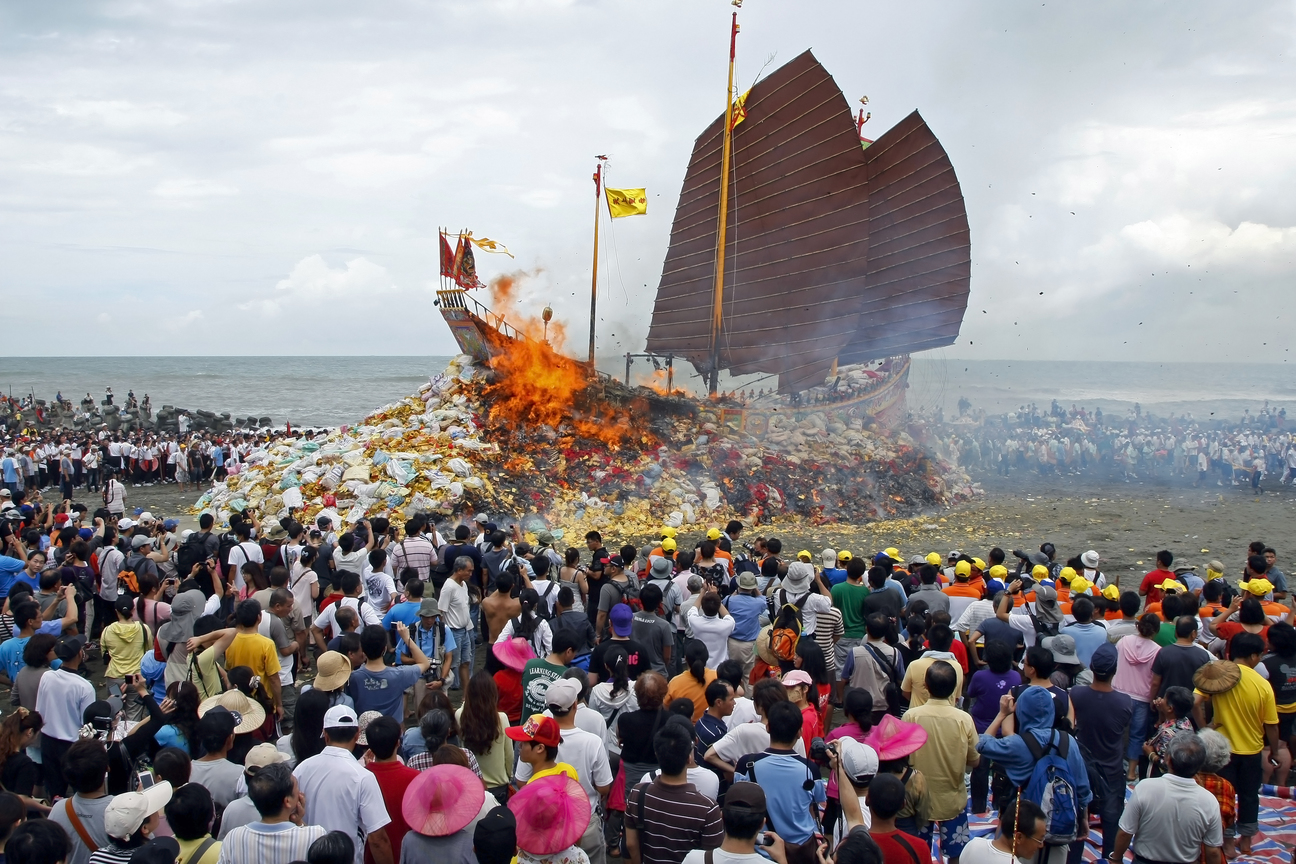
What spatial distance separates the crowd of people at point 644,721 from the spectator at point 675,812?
0.4 inches

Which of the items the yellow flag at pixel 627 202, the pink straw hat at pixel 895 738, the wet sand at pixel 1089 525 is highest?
the yellow flag at pixel 627 202

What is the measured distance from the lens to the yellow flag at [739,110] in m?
21.5

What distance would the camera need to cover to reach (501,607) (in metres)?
6.18

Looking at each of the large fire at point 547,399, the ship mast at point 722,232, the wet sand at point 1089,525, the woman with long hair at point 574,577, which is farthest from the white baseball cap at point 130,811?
the ship mast at point 722,232

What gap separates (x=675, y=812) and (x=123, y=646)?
427 cm

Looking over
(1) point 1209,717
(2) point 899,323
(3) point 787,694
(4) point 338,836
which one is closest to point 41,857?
(4) point 338,836

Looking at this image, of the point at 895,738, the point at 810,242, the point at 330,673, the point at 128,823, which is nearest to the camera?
the point at 128,823

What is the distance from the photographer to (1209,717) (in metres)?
4.95

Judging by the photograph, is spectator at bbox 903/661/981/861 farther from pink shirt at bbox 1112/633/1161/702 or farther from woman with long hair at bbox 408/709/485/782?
woman with long hair at bbox 408/709/485/782

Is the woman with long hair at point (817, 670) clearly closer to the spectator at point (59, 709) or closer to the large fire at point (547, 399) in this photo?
the spectator at point (59, 709)

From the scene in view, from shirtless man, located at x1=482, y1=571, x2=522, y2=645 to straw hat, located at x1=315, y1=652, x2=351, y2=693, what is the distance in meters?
1.52

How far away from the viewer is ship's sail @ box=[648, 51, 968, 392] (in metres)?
21.5

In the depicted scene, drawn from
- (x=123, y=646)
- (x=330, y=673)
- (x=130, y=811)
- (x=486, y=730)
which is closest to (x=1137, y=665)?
(x=486, y=730)

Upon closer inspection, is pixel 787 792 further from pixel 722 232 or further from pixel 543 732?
pixel 722 232
